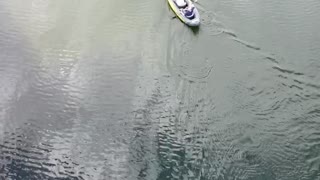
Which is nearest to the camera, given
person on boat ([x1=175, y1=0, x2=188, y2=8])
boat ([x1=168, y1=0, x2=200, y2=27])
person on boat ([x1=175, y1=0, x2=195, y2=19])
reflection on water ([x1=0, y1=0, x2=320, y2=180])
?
reflection on water ([x1=0, y1=0, x2=320, y2=180])

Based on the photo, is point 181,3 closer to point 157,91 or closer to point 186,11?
point 186,11

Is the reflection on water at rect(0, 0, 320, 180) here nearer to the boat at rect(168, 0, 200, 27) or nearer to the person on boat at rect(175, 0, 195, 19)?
the boat at rect(168, 0, 200, 27)

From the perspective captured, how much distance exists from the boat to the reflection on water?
1.31ft

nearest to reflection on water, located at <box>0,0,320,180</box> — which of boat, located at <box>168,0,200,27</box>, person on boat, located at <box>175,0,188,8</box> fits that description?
boat, located at <box>168,0,200,27</box>

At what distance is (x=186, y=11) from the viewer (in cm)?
2027

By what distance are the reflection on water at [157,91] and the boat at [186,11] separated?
40 cm

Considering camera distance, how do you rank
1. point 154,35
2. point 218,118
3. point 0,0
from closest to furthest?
point 218,118 < point 154,35 < point 0,0

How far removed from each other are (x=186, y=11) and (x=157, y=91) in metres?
4.69

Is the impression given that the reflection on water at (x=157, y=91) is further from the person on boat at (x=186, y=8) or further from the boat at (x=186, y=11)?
the person on boat at (x=186, y=8)

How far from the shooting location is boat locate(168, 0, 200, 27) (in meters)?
19.9

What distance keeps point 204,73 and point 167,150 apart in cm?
402

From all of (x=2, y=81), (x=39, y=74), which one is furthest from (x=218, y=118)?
(x=2, y=81)

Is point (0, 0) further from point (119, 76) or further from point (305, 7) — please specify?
point (305, 7)

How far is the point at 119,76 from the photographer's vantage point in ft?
59.5
